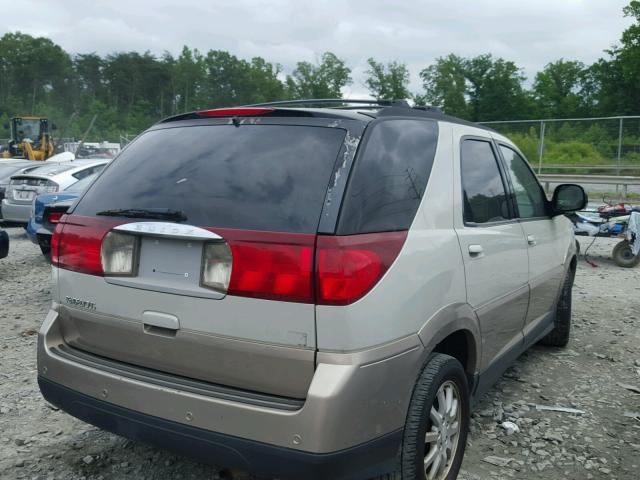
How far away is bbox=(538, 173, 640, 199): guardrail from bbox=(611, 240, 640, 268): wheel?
26.0ft

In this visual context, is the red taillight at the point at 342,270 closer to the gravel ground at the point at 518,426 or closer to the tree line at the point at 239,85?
the gravel ground at the point at 518,426

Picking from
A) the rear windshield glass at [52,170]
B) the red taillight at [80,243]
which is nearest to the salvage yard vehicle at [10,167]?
the rear windshield glass at [52,170]

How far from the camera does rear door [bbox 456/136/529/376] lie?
2.99m

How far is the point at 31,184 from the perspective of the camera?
1148 cm

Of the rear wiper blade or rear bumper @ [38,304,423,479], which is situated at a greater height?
the rear wiper blade

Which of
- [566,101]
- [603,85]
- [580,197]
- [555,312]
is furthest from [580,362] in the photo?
[566,101]

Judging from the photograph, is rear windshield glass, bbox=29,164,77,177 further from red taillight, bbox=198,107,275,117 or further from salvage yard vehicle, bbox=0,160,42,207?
red taillight, bbox=198,107,275,117

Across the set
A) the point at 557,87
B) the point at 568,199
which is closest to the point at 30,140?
the point at 568,199

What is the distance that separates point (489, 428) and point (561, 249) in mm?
1697

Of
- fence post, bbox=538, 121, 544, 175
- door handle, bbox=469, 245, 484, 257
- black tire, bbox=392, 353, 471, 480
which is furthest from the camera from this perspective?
fence post, bbox=538, 121, 544, 175

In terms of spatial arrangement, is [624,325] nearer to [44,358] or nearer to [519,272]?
[519,272]

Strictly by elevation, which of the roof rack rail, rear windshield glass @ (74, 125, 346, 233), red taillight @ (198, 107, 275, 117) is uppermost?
the roof rack rail

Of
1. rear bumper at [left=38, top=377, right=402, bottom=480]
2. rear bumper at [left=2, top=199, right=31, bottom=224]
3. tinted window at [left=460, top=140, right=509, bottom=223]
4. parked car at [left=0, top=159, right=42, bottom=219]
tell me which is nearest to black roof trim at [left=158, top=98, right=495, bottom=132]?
tinted window at [left=460, top=140, right=509, bottom=223]

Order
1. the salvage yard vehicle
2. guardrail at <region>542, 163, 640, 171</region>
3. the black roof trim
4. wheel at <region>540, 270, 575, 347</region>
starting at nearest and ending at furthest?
the black roof trim < wheel at <region>540, 270, 575, 347</region> < the salvage yard vehicle < guardrail at <region>542, 163, 640, 171</region>
